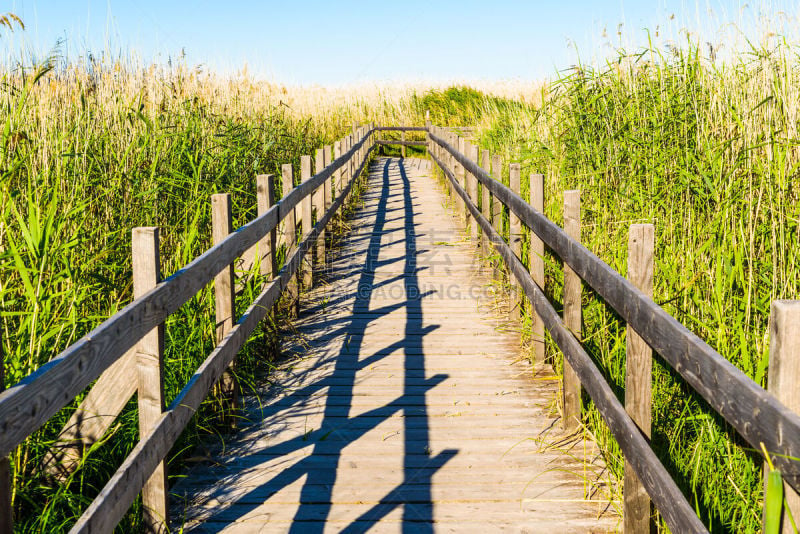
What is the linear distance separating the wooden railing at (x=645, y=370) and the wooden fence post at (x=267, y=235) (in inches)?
66.0

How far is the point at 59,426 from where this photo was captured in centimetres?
318

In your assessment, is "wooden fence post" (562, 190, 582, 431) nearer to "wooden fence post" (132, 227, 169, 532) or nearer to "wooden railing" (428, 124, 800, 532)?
"wooden railing" (428, 124, 800, 532)

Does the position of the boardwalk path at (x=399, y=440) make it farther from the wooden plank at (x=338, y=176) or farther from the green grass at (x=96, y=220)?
the wooden plank at (x=338, y=176)

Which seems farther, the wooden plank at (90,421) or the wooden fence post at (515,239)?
the wooden fence post at (515,239)

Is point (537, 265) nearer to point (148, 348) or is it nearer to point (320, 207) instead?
point (148, 348)

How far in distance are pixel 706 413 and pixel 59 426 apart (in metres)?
2.58

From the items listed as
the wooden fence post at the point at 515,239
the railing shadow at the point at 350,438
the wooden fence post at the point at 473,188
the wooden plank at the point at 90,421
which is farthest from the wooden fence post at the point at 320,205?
the wooden plank at the point at 90,421

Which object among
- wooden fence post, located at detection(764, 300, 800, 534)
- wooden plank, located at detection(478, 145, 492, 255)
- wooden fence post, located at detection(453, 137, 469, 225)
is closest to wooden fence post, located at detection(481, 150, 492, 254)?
wooden plank, located at detection(478, 145, 492, 255)

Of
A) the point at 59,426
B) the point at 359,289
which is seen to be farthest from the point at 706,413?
the point at 359,289

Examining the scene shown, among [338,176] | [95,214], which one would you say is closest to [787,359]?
[95,214]

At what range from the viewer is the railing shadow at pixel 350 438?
314 cm

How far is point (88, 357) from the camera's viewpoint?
2072 millimetres

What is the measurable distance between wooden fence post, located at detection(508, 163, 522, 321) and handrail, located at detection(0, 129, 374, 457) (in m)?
2.70

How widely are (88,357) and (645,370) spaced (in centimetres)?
180
